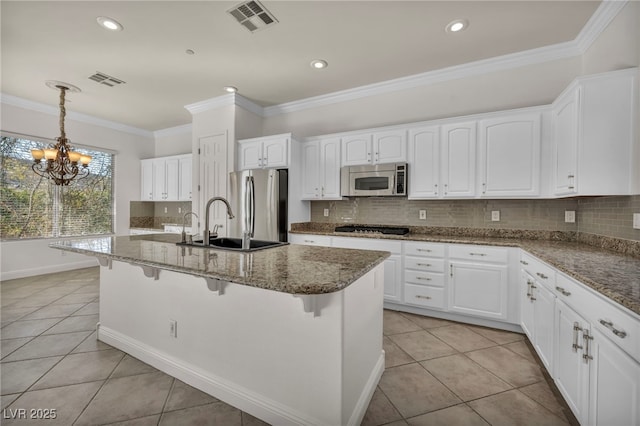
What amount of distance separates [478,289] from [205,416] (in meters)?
2.57

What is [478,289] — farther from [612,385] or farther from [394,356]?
[612,385]

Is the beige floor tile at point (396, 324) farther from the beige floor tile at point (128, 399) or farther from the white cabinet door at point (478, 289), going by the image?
the beige floor tile at point (128, 399)

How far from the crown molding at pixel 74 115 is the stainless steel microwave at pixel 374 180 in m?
4.85

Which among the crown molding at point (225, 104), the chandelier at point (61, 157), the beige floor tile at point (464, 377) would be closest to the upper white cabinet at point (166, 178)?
the crown molding at point (225, 104)

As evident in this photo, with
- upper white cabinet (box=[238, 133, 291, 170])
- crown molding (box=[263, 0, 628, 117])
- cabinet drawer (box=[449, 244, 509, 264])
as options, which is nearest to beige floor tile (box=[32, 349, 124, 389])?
upper white cabinet (box=[238, 133, 291, 170])

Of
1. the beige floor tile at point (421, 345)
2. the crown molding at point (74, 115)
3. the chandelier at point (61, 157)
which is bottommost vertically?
the beige floor tile at point (421, 345)

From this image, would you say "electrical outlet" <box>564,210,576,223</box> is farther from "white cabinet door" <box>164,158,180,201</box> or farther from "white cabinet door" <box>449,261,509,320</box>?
"white cabinet door" <box>164,158,180,201</box>

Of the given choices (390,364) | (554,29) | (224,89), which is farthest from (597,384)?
(224,89)

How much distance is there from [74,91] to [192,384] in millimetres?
4528

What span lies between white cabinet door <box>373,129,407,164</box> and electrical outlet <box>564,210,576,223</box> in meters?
1.72

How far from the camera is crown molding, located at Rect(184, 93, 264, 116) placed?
413 centimetres

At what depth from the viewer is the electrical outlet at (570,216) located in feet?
9.11

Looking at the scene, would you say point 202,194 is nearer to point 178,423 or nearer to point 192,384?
point 192,384

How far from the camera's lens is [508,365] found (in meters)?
2.11
